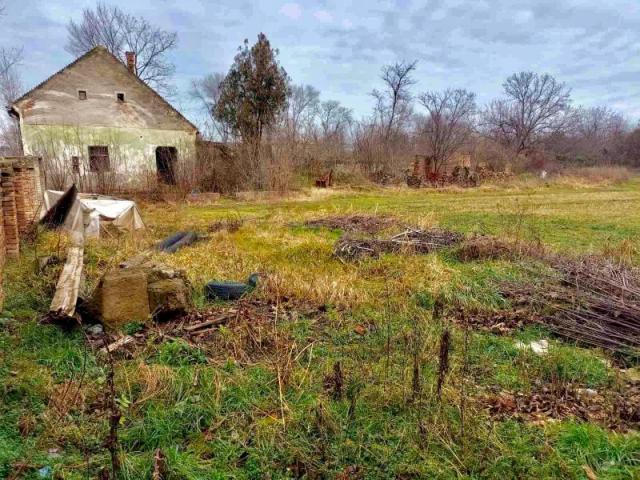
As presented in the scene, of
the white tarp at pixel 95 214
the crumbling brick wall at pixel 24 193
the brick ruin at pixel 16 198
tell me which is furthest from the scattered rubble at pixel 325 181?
the crumbling brick wall at pixel 24 193

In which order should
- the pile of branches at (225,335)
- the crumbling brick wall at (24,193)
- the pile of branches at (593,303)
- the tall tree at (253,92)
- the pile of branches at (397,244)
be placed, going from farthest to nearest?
the tall tree at (253,92) → the crumbling brick wall at (24,193) → the pile of branches at (397,244) → the pile of branches at (593,303) → the pile of branches at (225,335)

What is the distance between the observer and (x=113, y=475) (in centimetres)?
223

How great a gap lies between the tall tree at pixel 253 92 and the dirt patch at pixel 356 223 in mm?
13043

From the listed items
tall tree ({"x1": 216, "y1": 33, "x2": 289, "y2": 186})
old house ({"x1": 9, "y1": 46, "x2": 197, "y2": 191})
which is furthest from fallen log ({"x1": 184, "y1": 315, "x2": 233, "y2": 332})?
tall tree ({"x1": 216, "y1": 33, "x2": 289, "y2": 186})

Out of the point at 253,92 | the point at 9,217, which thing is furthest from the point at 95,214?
the point at 253,92

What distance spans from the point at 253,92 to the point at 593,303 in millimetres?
21718

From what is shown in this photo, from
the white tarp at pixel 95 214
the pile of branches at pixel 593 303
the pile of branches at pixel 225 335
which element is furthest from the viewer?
the white tarp at pixel 95 214

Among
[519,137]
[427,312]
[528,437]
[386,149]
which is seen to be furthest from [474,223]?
[519,137]

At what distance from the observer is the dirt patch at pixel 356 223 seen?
970 cm

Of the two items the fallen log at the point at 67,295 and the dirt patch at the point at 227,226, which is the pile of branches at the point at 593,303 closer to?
the fallen log at the point at 67,295

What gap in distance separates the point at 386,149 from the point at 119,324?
2623 centimetres

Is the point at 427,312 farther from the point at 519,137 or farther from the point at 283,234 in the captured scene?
the point at 519,137

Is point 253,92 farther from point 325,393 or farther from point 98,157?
point 325,393

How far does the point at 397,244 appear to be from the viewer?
7789 mm
